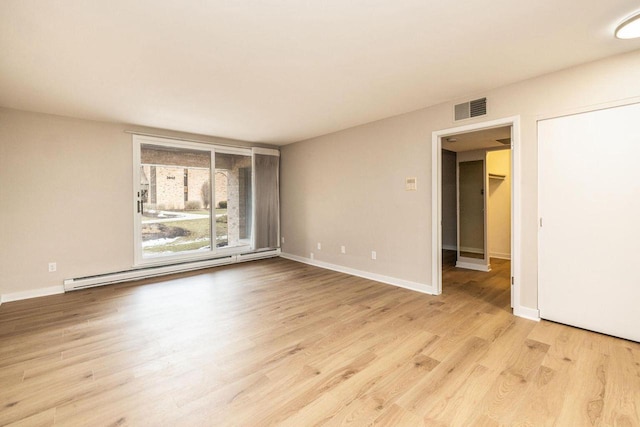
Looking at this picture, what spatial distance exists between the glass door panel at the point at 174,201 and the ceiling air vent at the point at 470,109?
431 centimetres

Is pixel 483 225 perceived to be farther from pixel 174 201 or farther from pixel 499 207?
pixel 174 201

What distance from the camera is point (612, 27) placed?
2066 mm

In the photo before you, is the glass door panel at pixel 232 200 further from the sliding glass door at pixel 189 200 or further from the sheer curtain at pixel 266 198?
the sheer curtain at pixel 266 198

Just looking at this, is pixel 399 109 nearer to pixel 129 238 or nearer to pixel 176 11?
pixel 176 11

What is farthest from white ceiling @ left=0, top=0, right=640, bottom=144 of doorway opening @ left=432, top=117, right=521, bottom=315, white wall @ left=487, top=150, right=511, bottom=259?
white wall @ left=487, top=150, right=511, bottom=259

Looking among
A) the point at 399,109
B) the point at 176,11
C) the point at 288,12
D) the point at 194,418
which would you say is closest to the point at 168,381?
the point at 194,418

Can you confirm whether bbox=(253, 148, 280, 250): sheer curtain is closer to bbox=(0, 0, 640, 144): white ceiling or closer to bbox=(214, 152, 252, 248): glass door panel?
bbox=(214, 152, 252, 248): glass door panel

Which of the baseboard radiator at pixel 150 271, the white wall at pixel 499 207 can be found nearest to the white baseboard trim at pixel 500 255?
the white wall at pixel 499 207

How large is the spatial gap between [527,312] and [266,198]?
477 cm

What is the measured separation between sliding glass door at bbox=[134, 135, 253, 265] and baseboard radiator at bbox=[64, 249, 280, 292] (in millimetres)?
154

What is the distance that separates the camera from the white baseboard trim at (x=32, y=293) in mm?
3602

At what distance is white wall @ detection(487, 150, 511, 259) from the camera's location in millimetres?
5906

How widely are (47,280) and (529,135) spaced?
6.24m

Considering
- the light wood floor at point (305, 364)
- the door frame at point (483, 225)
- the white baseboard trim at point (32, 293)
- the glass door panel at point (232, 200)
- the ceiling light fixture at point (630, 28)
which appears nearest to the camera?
the light wood floor at point (305, 364)
